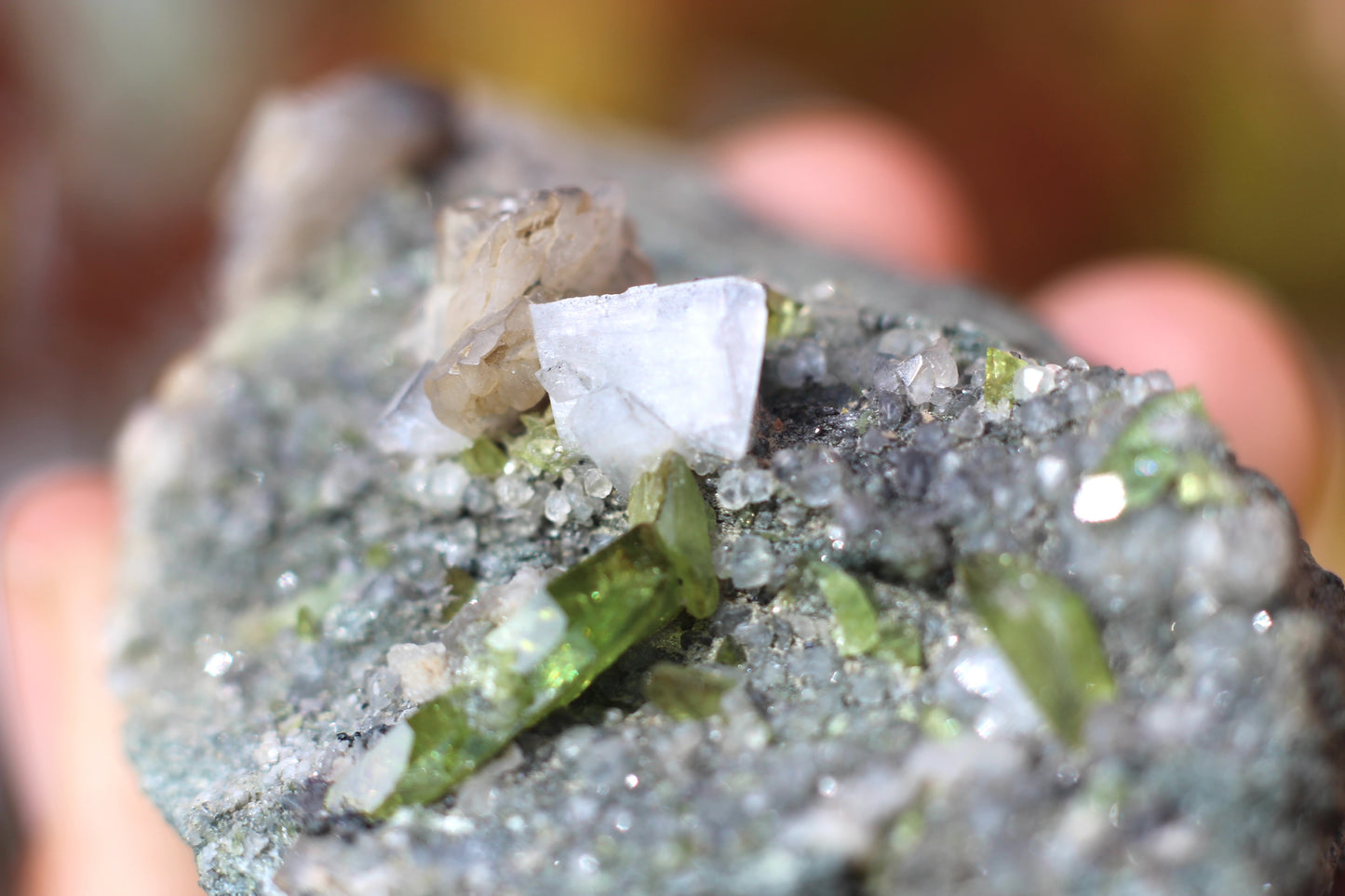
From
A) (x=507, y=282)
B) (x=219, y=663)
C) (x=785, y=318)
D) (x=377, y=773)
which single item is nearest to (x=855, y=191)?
(x=785, y=318)

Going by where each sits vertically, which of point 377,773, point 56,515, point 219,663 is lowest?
point 56,515

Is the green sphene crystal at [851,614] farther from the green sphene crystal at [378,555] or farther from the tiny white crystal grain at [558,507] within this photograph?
the green sphene crystal at [378,555]

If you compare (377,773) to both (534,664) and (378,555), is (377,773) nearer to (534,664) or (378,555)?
(534,664)

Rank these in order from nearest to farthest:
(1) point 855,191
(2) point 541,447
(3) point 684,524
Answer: (3) point 684,524, (2) point 541,447, (1) point 855,191

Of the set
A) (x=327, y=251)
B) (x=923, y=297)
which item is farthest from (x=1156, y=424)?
(x=327, y=251)

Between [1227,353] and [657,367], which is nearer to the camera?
[657,367]

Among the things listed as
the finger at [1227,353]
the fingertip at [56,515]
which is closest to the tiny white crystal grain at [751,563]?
the finger at [1227,353]

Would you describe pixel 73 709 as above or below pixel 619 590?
below
